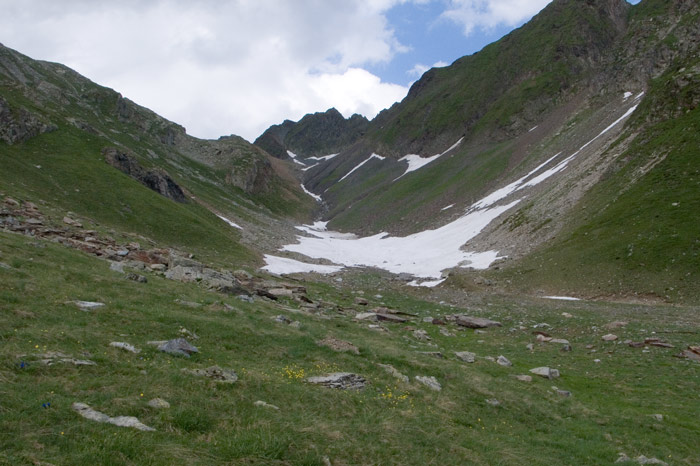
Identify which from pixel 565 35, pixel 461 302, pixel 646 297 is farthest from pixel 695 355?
pixel 565 35

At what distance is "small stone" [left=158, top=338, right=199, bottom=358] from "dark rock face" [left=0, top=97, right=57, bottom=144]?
50.0m

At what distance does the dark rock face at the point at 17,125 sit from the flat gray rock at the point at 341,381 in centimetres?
5356

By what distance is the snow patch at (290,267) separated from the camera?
49719mm

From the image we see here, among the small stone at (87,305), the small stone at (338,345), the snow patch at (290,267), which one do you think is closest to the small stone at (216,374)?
the small stone at (338,345)

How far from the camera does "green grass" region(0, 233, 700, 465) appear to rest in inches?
329

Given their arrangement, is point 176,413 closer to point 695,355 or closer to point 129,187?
point 695,355

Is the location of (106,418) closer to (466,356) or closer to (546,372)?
(466,356)

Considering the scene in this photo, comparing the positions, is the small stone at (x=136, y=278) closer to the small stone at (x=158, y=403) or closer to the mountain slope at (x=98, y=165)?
the small stone at (x=158, y=403)

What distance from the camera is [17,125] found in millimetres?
50812

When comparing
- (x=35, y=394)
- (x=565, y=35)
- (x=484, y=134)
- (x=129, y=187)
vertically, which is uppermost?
(x=565, y=35)

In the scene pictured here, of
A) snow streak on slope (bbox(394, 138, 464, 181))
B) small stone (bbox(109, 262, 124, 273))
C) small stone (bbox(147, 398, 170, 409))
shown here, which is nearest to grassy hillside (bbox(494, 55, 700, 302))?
small stone (bbox(109, 262, 124, 273))

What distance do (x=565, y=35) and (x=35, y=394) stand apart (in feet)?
562

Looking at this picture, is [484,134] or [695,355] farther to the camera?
[484,134]

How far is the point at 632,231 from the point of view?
38.2m
